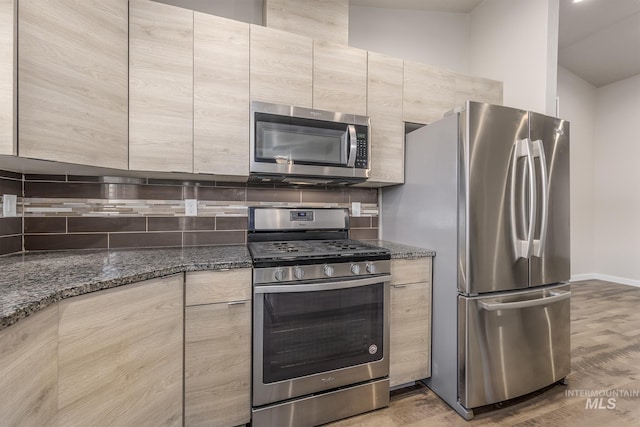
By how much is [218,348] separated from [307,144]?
1243mm

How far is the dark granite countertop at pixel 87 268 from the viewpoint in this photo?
0.86 m

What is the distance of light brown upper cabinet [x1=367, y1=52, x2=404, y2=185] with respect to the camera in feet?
6.58

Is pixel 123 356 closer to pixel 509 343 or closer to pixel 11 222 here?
pixel 11 222

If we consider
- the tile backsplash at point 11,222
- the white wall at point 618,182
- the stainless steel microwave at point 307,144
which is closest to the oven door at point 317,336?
the stainless steel microwave at point 307,144

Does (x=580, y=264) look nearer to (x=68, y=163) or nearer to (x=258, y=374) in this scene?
(x=258, y=374)

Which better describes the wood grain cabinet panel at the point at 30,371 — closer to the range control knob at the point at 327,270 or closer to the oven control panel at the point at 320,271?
the oven control panel at the point at 320,271

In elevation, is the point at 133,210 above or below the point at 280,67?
below

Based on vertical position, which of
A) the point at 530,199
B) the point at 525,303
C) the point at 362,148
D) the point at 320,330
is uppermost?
the point at 362,148

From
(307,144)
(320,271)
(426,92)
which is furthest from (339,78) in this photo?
(320,271)

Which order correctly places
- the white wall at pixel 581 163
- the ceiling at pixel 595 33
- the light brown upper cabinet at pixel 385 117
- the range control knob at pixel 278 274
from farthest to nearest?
the white wall at pixel 581 163
the ceiling at pixel 595 33
the light brown upper cabinet at pixel 385 117
the range control knob at pixel 278 274

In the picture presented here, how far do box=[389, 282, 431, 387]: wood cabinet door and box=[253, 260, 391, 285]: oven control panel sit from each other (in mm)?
212

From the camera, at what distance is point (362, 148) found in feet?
6.24

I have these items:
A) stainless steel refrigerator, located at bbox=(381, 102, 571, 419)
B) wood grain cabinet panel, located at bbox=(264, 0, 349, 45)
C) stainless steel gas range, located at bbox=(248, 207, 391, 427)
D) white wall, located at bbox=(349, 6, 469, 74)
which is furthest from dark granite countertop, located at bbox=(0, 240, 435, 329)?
white wall, located at bbox=(349, 6, 469, 74)

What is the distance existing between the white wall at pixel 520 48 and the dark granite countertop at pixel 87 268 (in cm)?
157
